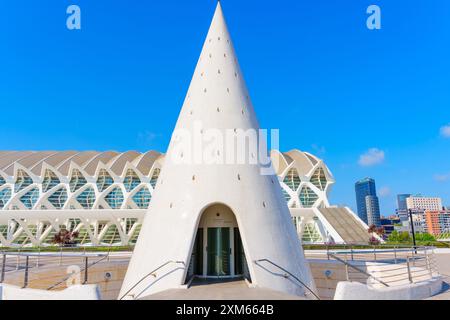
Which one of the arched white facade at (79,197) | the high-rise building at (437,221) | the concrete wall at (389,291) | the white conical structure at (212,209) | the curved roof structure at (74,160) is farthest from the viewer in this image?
the high-rise building at (437,221)

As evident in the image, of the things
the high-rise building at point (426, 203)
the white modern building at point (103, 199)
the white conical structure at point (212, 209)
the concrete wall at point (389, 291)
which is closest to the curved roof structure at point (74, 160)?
the white modern building at point (103, 199)

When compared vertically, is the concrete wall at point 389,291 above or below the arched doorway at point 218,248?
below

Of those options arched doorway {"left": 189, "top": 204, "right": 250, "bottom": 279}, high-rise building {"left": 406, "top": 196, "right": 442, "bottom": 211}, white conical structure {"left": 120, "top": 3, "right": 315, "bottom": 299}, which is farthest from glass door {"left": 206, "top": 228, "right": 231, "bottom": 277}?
high-rise building {"left": 406, "top": 196, "right": 442, "bottom": 211}

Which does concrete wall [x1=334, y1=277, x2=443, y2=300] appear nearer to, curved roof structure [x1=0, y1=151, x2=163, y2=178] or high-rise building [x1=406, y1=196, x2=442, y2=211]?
curved roof structure [x1=0, y1=151, x2=163, y2=178]

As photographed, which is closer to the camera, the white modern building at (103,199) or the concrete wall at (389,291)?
the concrete wall at (389,291)

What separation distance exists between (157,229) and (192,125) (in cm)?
301

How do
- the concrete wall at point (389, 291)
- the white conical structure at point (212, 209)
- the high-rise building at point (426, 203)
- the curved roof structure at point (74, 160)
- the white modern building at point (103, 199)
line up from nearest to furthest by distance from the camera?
the concrete wall at point (389, 291), the white conical structure at point (212, 209), the white modern building at point (103, 199), the curved roof structure at point (74, 160), the high-rise building at point (426, 203)

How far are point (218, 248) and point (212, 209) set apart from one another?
105 cm

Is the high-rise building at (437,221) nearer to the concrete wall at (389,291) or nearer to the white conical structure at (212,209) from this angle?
the concrete wall at (389,291)

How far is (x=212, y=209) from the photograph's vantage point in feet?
25.0

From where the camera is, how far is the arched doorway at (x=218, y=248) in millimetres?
7425
